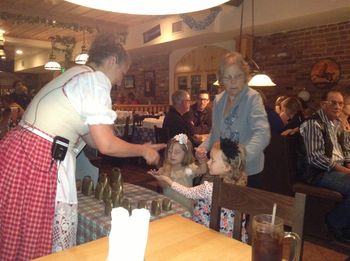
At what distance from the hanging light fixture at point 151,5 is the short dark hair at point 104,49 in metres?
0.66

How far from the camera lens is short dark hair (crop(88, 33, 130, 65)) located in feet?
5.13

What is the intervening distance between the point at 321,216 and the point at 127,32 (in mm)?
6693

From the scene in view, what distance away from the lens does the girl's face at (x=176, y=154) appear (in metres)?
2.51

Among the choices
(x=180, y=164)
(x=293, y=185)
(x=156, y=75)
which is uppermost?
(x=156, y=75)

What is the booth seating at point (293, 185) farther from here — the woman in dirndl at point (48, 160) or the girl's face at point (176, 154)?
the woman in dirndl at point (48, 160)

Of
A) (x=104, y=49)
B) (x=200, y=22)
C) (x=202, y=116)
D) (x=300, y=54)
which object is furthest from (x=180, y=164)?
(x=200, y=22)

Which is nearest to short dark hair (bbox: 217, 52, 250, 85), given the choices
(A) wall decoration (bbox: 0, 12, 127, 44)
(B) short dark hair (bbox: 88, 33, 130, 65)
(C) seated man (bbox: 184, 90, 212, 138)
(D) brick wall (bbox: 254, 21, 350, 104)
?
(B) short dark hair (bbox: 88, 33, 130, 65)

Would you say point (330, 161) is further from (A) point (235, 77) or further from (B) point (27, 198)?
(B) point (27, 198)

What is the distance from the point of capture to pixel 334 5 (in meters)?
4.46

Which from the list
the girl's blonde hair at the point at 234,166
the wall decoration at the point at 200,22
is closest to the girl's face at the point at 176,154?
the girl's blonde hair at the point at 234,166

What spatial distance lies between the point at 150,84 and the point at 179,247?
339 inches

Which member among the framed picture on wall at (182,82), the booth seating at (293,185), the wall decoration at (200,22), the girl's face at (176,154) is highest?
the wall decoration at (200,22)

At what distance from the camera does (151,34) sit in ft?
24.9

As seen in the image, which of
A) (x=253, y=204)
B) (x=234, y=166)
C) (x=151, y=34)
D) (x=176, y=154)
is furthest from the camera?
(x=151, y=34)
